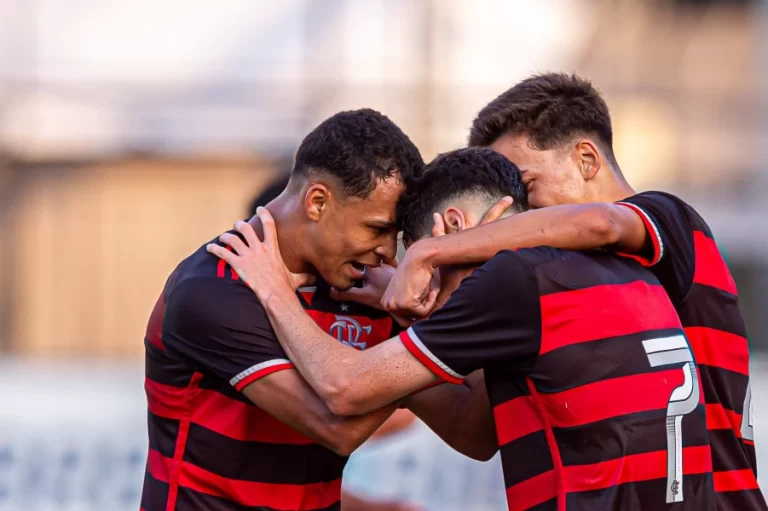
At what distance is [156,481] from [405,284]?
0.91m

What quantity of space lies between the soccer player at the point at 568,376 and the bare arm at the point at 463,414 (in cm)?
45

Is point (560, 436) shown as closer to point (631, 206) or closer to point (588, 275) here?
point (588, 275)

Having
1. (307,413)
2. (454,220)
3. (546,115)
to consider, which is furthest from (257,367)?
(546,115)

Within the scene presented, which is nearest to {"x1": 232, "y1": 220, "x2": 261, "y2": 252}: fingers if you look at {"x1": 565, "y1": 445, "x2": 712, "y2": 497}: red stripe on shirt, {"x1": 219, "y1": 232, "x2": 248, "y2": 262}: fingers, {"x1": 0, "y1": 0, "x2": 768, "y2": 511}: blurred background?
{"x1": 219, "y1": 232, "x2": 248, "y2": 262}: fingers

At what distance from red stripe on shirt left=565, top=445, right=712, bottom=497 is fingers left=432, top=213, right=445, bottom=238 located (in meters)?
0.70

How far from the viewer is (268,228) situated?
9.62ft

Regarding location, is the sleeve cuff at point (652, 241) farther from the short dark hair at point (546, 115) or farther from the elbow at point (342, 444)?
the elbow at point (342, 444)

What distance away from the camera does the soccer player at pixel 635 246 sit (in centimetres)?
254

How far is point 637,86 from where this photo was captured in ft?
41.9

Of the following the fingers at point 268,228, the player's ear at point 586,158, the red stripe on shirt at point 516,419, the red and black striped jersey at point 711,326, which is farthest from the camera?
the player's ear at point 586,158

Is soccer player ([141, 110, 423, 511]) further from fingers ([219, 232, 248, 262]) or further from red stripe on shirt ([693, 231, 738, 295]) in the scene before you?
red stripe on shirt ([693, 231, 738, 295])

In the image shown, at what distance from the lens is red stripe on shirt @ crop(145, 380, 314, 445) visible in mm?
2803

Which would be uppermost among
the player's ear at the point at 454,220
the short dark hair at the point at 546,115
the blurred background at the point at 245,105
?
the short dark hair at the point at 546,115

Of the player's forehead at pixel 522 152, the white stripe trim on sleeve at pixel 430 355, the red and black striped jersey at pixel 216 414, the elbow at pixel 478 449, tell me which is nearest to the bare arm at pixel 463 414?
the elbow at pixel 478 449
